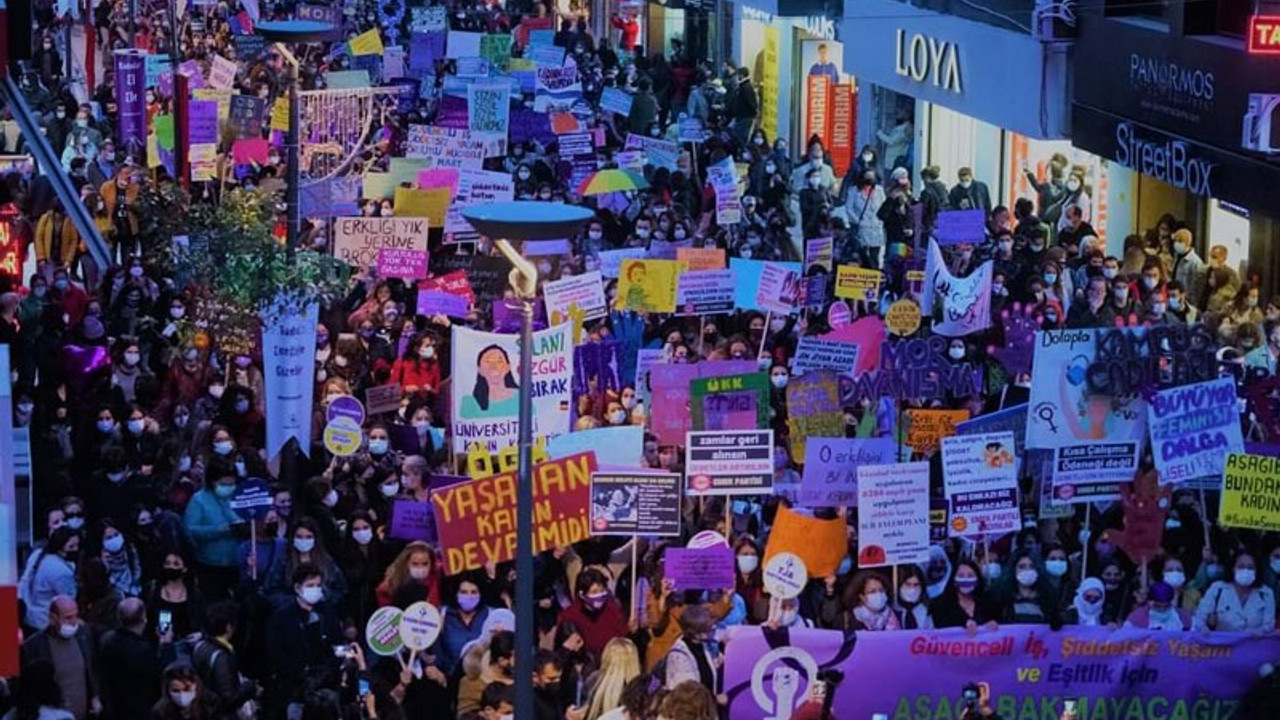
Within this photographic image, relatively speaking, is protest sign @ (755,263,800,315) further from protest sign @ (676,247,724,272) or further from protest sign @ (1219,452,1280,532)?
protest sign @ (1219,452,1280,532)

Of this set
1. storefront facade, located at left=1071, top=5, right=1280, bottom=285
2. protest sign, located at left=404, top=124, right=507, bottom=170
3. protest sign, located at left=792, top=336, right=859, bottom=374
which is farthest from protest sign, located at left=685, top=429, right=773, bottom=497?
protest sign, located at left=404, top=124, right=507, bottom=170

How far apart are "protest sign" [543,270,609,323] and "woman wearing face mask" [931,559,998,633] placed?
16.5 feet

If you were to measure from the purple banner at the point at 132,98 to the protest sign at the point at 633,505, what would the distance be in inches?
578

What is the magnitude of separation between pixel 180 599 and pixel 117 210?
11.3 meters

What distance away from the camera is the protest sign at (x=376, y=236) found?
22688 mm

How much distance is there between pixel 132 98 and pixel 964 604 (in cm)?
1597

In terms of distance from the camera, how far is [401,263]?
22.7 m

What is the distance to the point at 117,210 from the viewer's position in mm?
26016

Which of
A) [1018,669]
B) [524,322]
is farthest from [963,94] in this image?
[524,322]

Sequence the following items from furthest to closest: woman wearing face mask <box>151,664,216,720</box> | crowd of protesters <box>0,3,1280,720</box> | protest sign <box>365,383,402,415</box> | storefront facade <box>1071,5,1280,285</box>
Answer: storefront facade <box>1071,5,1280,285</box> → protest sign <box>365,383,402,415</box> → crowd of protesters <box>0,3,1280,720</box> → woman wearing face mask <box>151,664,216,720</box>

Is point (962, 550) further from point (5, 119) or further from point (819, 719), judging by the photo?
point (5, 119)

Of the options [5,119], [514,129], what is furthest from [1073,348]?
[5,119]

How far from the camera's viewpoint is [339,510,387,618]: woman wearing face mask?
16.0 metres

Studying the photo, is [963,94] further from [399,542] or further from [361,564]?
[361,564]
